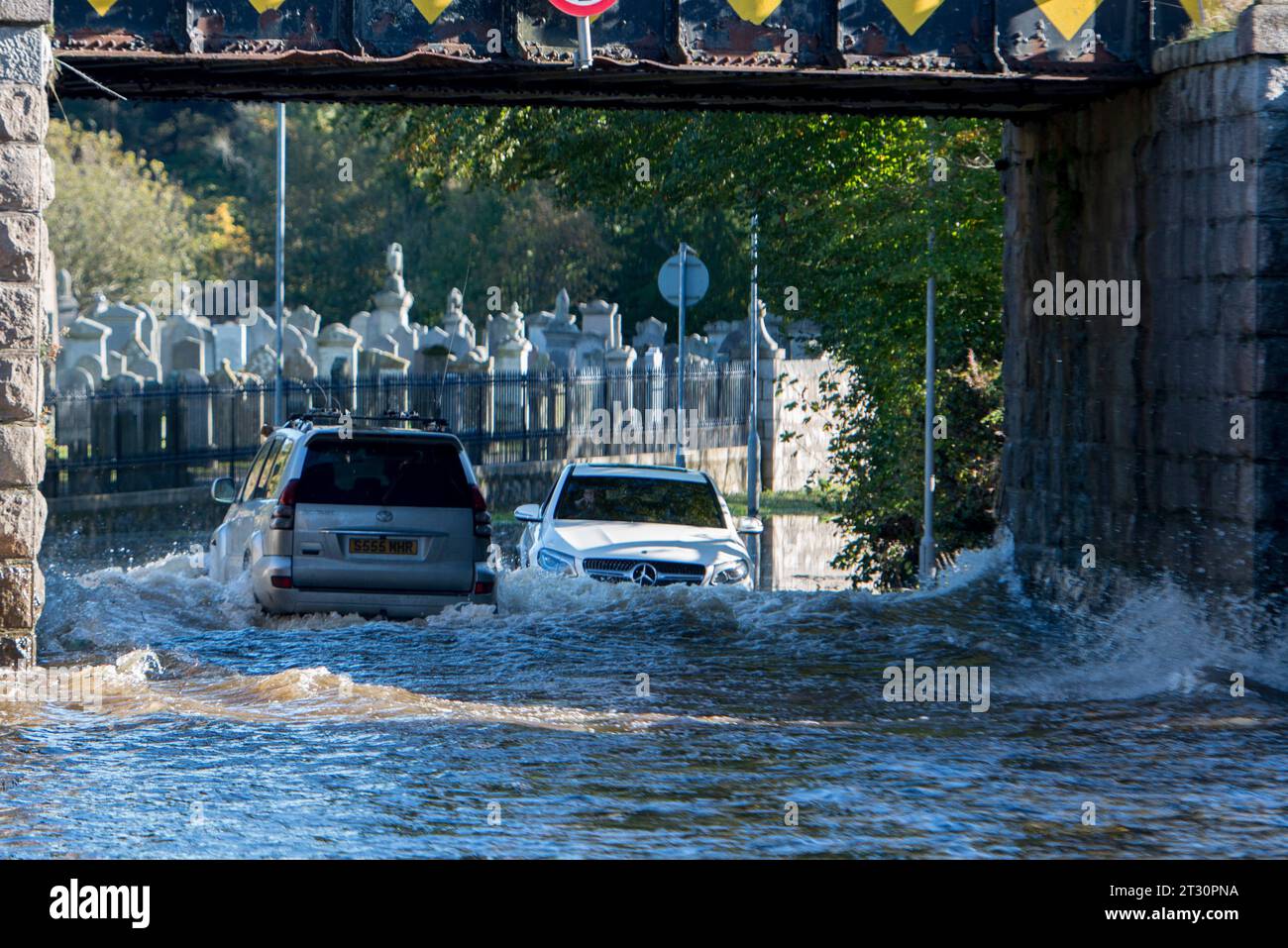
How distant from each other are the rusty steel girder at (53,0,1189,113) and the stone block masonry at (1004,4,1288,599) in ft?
2.59

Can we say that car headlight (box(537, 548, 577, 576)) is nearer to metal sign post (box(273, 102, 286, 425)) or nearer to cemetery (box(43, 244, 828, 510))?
cemetery (box(43, 244, 828, 510))

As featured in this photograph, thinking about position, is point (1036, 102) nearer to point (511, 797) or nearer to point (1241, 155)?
point (1241, 155)

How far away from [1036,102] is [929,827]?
24.9 ft

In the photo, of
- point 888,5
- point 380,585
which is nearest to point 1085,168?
point 888,5

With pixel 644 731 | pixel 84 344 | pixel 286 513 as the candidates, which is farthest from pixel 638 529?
pixel 84 344

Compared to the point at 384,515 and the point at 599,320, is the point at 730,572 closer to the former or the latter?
the point at 384,515

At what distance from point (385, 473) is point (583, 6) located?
385cm

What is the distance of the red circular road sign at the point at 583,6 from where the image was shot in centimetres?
1224

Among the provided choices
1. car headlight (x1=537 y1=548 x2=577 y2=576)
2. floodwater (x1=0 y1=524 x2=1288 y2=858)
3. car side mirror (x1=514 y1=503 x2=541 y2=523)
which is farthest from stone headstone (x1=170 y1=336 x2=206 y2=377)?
car headlight (x1=537 y1=548 x2=577 y2=576)

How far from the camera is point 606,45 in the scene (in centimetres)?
1248

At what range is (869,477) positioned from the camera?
2145cm

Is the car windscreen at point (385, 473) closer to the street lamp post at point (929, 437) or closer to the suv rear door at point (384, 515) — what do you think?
the suv rear door at point (384, 515)

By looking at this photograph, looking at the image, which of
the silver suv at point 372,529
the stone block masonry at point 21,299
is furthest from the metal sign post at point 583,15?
the silver suv at point 372,529

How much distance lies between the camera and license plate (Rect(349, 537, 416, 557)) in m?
14.1
